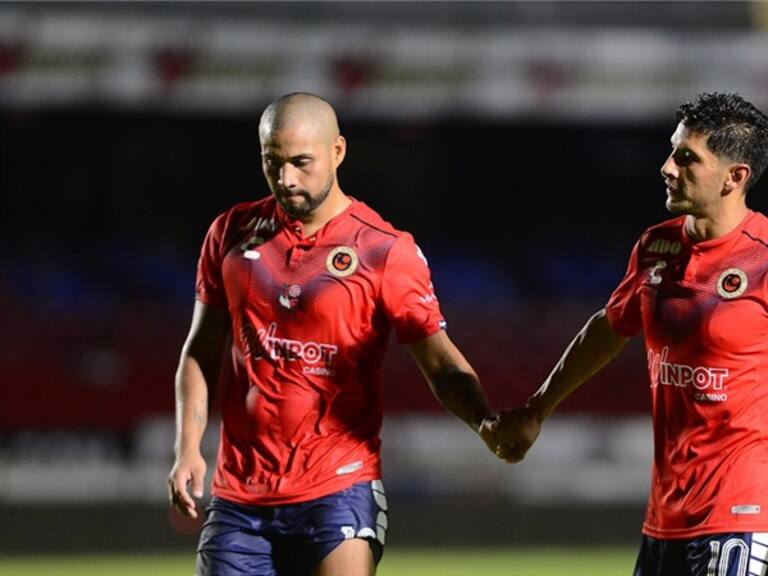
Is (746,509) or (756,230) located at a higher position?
(756,230)

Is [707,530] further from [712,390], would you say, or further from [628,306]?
[628,306]

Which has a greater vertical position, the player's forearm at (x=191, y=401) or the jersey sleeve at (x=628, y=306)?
the jersey sleeve at (x=628, y=306)

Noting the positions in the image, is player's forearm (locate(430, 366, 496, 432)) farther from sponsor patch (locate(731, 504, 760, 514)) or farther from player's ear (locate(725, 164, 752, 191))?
player's ear (locate(725, 164, 752, 191))

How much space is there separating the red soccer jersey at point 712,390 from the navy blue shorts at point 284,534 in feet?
2.86

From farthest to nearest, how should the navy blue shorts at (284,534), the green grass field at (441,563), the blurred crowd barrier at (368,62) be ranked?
the blurred crowd barrier at (368,62) < the green grass field at (441,563) < the navy blue shorts at (284,534)

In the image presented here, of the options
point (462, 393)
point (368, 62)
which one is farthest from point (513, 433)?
point (368, 62)

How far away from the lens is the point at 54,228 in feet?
45.8

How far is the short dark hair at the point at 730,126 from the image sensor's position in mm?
4633

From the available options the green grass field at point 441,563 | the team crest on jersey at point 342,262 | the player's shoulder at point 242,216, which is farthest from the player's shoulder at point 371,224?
the green grass field at point 441,563

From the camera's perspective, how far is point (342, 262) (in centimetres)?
475

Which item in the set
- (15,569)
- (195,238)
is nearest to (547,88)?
(195,238)

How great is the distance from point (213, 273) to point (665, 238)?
141 cm

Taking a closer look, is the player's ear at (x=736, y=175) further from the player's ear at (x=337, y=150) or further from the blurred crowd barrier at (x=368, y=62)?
the blurred crowd barrier at (x=368, y=62)

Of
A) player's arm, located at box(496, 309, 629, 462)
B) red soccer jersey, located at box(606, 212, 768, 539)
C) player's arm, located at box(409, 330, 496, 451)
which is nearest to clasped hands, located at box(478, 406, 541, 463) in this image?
player's arm, located at box(496, 309, 629, 462)
